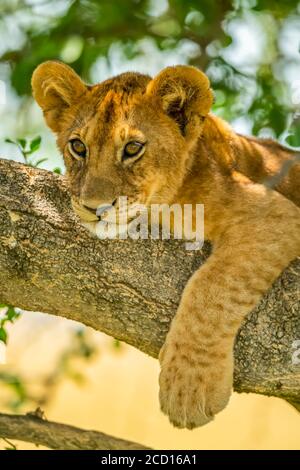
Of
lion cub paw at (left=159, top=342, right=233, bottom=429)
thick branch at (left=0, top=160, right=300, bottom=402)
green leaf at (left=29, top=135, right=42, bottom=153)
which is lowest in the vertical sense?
lion cub paw at (left=159, top=342, right=233, bottom=429)

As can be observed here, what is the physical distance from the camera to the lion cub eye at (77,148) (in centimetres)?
406

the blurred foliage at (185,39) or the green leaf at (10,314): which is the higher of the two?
the blurred foliage at (185,39)

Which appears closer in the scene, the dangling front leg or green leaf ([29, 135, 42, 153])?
the dangling front leg

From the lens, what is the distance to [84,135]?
4.03 meters

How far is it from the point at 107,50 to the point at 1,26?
4.79 feet

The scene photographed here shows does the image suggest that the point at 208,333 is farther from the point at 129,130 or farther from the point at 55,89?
the point at 55,89

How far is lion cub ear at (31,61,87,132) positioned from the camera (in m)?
4.34

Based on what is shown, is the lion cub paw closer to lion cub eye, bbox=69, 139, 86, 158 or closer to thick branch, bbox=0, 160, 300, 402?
thick branch, bbox=0, 160, 300, 402

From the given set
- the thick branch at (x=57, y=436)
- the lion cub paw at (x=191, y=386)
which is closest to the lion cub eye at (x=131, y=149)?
the lion cub paw at (x=191, y=386)

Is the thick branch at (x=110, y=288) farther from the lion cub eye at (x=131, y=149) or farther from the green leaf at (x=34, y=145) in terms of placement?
the green leaf at (x=34, y=145)

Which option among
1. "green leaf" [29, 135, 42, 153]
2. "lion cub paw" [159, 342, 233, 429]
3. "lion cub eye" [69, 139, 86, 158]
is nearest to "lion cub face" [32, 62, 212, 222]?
"lion cub eye" [69, 139, 86, 158]

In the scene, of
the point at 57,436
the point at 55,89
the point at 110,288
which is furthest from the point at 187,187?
the point at 57,436

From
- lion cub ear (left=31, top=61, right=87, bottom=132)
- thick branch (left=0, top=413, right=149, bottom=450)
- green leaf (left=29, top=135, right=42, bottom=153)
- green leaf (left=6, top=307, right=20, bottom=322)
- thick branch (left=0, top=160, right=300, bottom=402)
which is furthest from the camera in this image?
green leaf (left=29, top=135, right=42, bottom=153)
